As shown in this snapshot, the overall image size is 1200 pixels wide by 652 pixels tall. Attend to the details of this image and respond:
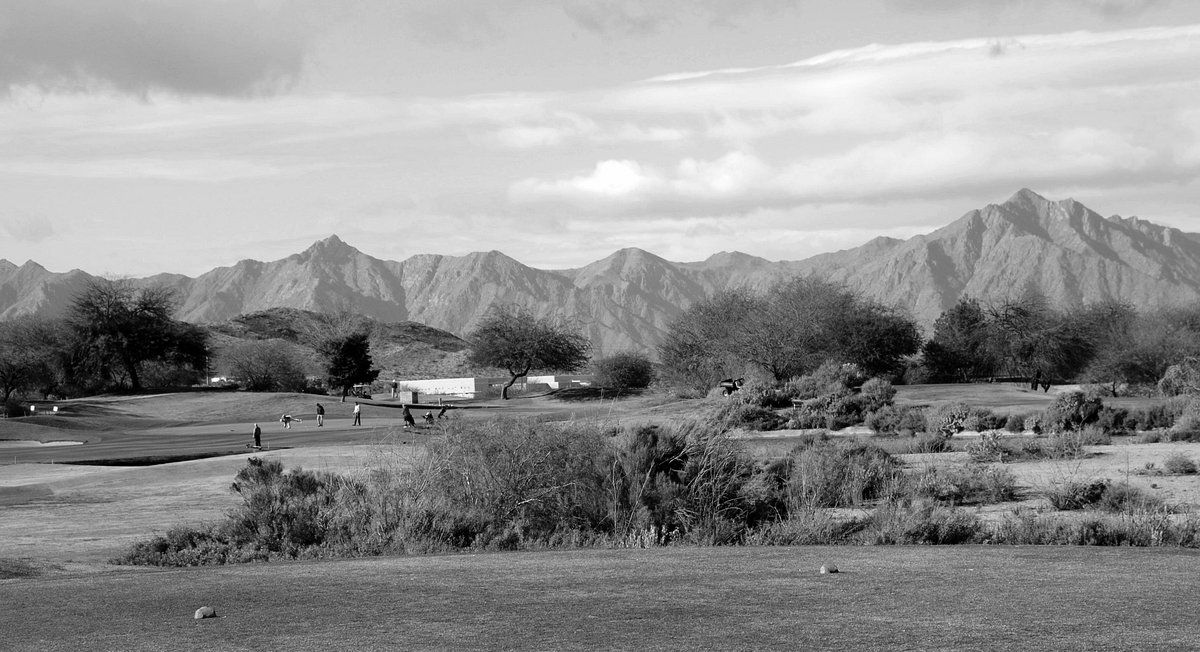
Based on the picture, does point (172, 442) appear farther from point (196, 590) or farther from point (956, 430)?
point (196, 590)

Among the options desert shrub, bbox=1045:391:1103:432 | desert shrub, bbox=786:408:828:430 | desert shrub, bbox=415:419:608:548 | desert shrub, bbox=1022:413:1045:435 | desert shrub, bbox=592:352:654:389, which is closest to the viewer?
desert shrub, bbox=415:419:608:548

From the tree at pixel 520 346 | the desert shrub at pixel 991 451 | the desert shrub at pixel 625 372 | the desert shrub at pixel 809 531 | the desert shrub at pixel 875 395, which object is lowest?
the desert shrub at pixel 809 531

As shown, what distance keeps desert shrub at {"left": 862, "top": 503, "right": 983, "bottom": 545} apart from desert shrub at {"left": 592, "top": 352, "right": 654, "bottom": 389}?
84292mm

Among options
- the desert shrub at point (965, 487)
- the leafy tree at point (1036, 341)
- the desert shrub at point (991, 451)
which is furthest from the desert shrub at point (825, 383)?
the desert shrub at point (965, 487)

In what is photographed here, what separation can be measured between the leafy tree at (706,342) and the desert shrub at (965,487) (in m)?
54.6

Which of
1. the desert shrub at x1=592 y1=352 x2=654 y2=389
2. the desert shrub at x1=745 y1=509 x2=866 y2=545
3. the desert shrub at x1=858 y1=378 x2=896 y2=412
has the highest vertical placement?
the desert shrub at x1=592 y1=352 x2=654 y2=389

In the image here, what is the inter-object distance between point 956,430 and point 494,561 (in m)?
30.0

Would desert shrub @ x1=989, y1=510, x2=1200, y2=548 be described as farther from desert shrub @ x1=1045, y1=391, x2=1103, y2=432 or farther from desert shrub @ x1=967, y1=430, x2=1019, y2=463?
desert shrub @ x1=1045, y1=391, x2=1103, y2=432

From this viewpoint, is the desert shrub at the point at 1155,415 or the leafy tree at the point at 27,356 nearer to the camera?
the desert shrub at the point at 1155,415

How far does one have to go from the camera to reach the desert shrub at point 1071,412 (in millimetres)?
41125

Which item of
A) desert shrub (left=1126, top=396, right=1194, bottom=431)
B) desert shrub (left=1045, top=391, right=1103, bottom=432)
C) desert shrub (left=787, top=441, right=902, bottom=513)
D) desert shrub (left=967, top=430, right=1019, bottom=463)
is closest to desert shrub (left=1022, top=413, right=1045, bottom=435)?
desert shrub (left=1045, top=391, right=1103, bottom=432)

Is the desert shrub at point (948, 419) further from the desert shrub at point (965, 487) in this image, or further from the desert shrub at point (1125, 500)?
the desert shrub at point (1125, 500)

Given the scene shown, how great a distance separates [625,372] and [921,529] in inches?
3456

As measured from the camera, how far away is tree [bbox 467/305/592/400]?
108125 mm
